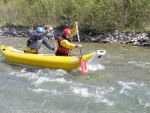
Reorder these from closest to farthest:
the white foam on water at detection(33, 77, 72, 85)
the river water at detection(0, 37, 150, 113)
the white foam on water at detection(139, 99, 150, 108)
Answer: the river water at detection(0, 37, 150, 113) → the white foam on water at detection(139, 99, 150, 108) → the white foam on water at detection(33, 77, 72, 85)

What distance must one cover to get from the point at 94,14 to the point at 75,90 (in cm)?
1298

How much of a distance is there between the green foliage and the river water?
8939mm

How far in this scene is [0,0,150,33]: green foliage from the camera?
61.1 feet

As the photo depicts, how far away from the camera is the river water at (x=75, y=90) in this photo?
19.7 ft

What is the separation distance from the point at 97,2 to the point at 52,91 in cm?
1339

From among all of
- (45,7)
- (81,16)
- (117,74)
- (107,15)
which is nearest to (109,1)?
(107,15)

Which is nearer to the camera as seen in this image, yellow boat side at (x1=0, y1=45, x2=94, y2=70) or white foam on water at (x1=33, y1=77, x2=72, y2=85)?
white foam on water at (x1=33, y1=77, x2=72, y2=85)

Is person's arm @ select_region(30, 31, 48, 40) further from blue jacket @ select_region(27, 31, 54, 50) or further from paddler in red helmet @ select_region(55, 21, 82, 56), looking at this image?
paddler in red helmet @ select_region(55, 21, 82, 56)

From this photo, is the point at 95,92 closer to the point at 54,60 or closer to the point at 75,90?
the point at 75,90

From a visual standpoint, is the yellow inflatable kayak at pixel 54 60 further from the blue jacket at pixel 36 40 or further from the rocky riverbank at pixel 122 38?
the rocky riverbank at pixel 122 38

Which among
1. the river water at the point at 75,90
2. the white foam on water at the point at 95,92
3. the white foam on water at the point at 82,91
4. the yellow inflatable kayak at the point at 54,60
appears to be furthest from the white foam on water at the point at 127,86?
the yellow inflatable kayak at the point at 54,60

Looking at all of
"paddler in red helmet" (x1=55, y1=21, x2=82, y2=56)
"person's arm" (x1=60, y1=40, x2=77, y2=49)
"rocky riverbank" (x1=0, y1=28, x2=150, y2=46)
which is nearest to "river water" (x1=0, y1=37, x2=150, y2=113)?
"paddler in red helmet" (x1=55, y1=21, x2=82, y2=56)

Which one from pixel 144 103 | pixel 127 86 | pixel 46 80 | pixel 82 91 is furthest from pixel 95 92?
pixel 46 80

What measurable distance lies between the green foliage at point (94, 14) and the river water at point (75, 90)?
894cm
